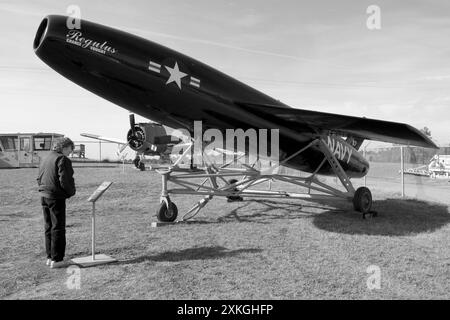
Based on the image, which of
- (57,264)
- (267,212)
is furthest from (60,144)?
(267,212)

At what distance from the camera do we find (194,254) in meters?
5.32

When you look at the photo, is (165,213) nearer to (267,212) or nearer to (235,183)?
(235,183)

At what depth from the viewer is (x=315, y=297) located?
12.3 ft

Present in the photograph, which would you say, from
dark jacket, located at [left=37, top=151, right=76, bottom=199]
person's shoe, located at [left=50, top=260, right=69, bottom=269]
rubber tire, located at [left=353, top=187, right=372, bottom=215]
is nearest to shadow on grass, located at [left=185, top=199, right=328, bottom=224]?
rubber tire, located at [left=353, top=187, right=372, bottom=215]

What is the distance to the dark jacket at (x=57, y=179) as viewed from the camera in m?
4.68

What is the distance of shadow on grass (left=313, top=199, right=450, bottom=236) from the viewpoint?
6961 mm

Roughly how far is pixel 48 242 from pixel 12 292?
0.98 metres

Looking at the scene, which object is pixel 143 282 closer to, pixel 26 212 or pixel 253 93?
pixel 253 93

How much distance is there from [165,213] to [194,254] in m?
2.27

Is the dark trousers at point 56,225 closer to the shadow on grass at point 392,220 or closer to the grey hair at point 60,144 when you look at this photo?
the grey hair at point 60,144

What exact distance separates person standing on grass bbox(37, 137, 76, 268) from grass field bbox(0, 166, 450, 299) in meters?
0.23

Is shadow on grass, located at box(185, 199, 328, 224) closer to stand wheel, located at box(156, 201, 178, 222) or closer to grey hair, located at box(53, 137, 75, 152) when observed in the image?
stand wheel, located at box(156, 201, 178, 222)

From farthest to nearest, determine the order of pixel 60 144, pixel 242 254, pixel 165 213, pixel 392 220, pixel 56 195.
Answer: pixel 392 220
pixel 165 213
pixel 242 254
pixel 60 144
pixel 56 195

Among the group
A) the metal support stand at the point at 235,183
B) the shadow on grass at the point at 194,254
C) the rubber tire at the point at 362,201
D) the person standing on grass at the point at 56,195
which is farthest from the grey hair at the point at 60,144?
the rubber tire at the point at 362,201
